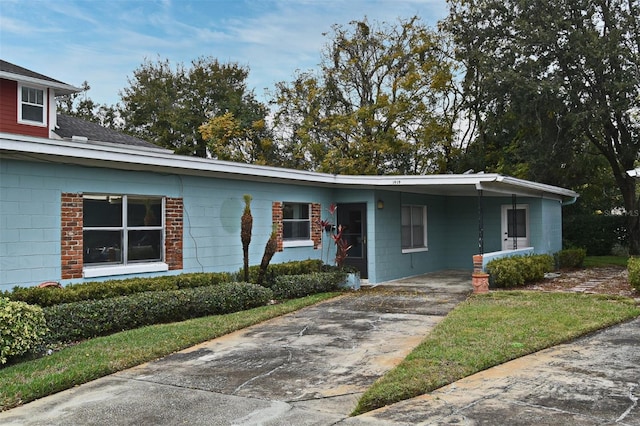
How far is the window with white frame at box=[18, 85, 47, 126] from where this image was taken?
14.6m

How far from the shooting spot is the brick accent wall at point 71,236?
834cm

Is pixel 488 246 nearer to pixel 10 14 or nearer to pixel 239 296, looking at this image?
pixel 239 296

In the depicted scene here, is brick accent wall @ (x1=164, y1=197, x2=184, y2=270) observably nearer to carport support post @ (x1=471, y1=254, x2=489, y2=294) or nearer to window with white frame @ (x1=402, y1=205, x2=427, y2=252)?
carport support post @ (x1=471, y1=254, x2=489, y2=294)

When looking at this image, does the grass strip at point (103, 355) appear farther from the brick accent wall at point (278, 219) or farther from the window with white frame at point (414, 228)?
the window with white frame at point (414, 228)

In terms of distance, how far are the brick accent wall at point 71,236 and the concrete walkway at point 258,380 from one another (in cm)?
273

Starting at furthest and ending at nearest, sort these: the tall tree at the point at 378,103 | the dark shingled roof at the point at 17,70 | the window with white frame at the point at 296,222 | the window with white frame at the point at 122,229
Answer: the tall tree at the point at 378,103
the dark shingled roof at the point at 17,70
the window with white frame at the point at 296,222
the window with white frame at the point at 122,229

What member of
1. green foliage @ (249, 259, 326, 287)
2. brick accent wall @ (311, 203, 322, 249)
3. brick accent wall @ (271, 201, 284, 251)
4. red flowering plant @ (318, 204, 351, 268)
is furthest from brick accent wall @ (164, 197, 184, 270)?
brick accent wall @ (311, 203, 322, 249)

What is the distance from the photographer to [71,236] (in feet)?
27.7

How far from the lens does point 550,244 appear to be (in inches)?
672

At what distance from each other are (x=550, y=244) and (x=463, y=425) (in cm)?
1426

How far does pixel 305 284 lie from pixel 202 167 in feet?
10.9

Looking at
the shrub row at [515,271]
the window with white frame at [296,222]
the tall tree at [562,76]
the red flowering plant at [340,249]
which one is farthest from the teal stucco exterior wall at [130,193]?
the tall tree at [562,76]

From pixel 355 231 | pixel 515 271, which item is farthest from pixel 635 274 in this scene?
pixel 355 231

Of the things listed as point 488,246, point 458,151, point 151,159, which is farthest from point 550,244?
point 151,159
